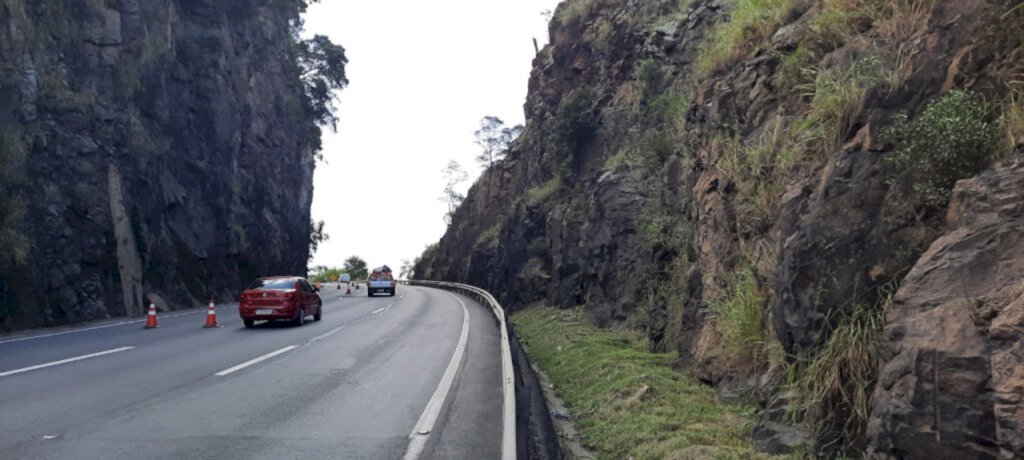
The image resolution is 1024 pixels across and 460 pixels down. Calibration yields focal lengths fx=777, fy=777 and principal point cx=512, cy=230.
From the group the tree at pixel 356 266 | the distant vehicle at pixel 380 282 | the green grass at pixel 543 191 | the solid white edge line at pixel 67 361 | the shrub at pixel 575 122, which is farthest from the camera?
the tree at pixel 356 266

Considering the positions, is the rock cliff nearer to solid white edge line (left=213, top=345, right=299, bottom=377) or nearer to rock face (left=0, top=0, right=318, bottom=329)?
solid white edge line (left=213, top=345, right=299, bottom=377)

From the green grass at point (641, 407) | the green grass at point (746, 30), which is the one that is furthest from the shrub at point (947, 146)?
the green grass at point (746, 30)

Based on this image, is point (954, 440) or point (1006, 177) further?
point (1006, 177)

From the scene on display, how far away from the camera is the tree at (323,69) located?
67250 mm

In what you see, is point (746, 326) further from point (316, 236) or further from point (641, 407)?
point (316, 236)

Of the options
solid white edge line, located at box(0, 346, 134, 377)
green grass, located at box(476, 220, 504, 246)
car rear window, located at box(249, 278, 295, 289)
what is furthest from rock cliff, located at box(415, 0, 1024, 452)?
green grass, located at box(476, 220, 504, 246)

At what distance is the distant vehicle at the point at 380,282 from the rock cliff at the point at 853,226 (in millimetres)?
35347

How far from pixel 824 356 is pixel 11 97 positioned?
28.4 metres

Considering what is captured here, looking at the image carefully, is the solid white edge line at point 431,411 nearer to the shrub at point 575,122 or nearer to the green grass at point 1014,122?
the green grass at point 1014,122

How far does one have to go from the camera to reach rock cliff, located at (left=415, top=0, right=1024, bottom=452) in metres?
4.97

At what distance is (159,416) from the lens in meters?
8.95

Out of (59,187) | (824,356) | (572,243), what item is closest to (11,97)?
(59,187)

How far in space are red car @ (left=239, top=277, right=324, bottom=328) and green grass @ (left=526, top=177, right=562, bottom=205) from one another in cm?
1295

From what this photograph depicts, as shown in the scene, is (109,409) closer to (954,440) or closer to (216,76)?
(954,440)
